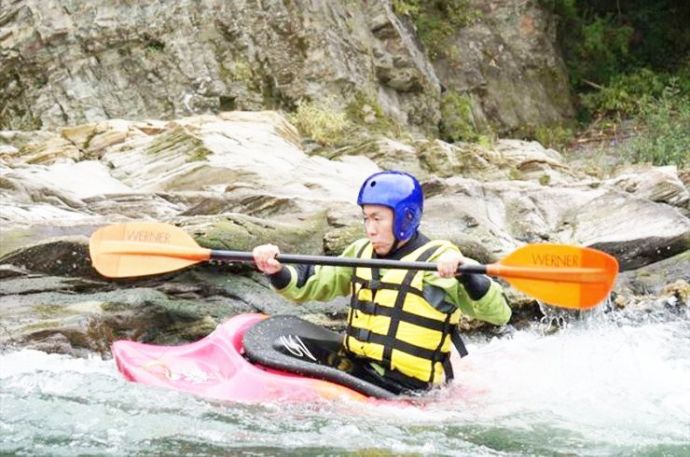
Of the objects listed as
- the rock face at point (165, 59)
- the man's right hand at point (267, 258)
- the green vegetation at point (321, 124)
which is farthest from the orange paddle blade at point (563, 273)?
the rock face at point (165, 59)

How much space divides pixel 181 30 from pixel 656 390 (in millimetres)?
7336

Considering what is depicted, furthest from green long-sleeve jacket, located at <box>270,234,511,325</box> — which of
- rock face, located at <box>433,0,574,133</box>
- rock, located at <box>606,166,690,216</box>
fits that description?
rock face, located at <box>433,0,574,133</box>

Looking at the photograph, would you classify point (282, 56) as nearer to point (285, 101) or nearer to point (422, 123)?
point (285, 101)

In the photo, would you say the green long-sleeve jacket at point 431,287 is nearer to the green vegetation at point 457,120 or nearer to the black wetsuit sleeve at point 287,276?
the black wetsuit sleeve at point 287,276

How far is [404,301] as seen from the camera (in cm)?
375

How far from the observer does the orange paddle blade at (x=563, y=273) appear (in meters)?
3.81

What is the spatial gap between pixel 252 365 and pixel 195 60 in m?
7.03

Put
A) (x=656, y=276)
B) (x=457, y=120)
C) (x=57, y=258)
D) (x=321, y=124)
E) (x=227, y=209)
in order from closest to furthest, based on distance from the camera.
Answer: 1. (x=57, y=258)
2. (x=656, y=276)
3. (x=227, y=209)
4. (x=321, y=124)
5. (x=457, y=120)

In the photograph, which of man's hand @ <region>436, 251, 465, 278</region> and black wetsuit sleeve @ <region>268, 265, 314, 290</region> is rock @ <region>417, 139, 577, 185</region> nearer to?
black wetsuit sleeve @ <region>268, 265, 314, 290</region>

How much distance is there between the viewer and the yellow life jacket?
3736 mm

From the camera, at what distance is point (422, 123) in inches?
465

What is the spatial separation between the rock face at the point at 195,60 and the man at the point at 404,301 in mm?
6613

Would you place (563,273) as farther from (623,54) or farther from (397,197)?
(623,54)

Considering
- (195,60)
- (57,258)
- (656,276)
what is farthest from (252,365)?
(195,60)
